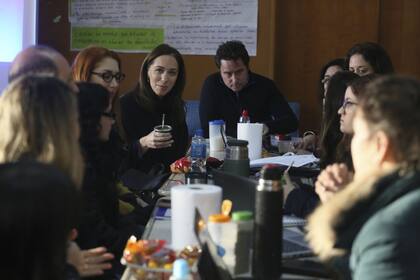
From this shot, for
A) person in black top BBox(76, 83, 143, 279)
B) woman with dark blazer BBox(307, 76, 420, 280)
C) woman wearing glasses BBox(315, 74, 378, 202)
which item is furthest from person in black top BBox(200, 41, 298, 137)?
woman with dark blazer BBox(307, 76, 420, 280)

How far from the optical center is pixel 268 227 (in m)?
1.17

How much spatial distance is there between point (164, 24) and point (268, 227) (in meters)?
3.27

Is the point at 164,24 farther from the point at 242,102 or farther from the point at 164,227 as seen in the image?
the point at 164,227

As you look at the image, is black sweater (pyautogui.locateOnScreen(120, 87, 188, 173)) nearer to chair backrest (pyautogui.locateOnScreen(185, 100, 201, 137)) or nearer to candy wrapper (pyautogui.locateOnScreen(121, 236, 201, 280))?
chair backrest (pyautogui.locateOnScreen(185, 100, 201, 137))

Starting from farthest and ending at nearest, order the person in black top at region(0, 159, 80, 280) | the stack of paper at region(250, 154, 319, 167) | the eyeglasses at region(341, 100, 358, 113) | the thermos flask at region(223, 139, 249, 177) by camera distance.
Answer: the stack of paper at region(250, 154, 319, 167), the eyeglasses at region(341, 100, 358, 113), the thermos flask at region(223, 139, 249, 177), the person in black top at region(0, 159, 80, 280)

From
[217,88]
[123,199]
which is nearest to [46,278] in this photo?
[123,199]

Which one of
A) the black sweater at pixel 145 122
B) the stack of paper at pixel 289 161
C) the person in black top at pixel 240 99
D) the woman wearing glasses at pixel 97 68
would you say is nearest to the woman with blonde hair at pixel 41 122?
the stack of paper at pixel 289 161

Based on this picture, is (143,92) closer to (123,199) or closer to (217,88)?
(217,88)

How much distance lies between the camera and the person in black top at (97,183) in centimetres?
165

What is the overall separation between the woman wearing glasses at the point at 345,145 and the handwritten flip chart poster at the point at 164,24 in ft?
6.43

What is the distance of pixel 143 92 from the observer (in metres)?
3.23

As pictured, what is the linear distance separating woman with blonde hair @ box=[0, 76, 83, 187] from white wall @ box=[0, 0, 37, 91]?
2.57 meters

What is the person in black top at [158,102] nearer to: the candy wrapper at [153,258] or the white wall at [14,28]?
the white wall at [14,28]

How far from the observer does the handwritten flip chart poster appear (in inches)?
165
